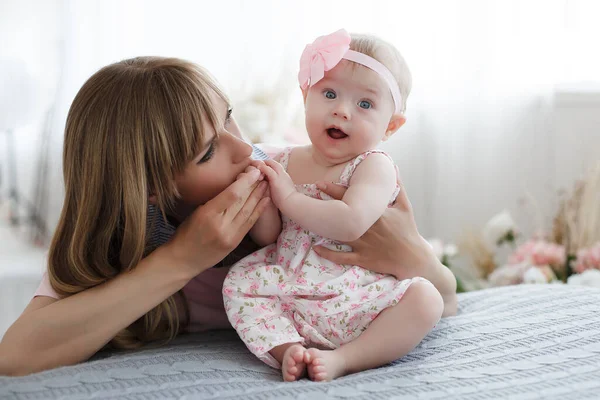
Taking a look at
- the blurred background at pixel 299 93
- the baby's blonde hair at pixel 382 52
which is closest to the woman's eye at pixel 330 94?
the baby's blonde hair at pixel 382 52

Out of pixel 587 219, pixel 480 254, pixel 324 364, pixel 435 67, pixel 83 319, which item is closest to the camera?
pixel 324 364

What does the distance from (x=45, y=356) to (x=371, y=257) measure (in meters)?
0.70

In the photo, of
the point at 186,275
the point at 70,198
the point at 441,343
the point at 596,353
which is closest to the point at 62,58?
the point at 70,198

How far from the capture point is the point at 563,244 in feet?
8.87

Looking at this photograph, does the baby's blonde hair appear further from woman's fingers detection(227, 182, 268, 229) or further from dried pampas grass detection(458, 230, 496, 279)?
dried pampas grass detection(458, 230, 496, 279)

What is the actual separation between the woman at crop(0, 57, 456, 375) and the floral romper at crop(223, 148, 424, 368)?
4 cm

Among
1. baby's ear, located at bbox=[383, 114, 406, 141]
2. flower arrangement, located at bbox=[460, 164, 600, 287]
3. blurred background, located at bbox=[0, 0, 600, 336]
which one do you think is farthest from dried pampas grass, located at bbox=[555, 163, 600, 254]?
baby's ear, located at bbox=[383, 114, 406, 141]

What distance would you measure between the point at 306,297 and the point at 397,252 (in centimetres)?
23

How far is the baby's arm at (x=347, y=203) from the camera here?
1.24 meters

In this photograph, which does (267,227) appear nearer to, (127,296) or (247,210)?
(247,210)

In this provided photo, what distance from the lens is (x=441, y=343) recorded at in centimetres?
135

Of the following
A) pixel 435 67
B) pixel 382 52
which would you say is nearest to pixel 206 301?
pixel 382 52

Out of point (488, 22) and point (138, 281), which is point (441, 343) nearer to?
point (138, 281)

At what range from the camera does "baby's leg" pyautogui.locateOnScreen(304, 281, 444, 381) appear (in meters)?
1.22
